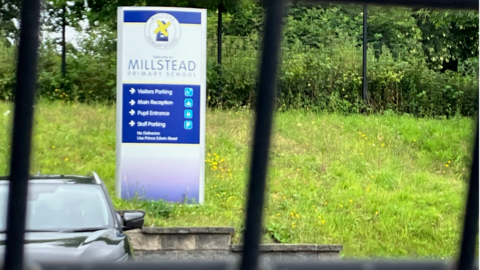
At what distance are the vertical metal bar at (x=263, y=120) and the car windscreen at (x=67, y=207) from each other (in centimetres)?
237

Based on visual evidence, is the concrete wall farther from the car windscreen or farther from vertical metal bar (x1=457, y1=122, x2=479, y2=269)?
vertical metal bar (x1=457, y1=122, x2=479, y2=269)

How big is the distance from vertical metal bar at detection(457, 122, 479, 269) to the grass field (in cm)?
477

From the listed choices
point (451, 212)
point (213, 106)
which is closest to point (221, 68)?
point (213, 106)

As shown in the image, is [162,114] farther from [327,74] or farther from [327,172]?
[327,74]

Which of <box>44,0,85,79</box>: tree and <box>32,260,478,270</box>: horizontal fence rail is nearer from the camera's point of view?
<box>32,260,478,270</box>: horizontal fence rail

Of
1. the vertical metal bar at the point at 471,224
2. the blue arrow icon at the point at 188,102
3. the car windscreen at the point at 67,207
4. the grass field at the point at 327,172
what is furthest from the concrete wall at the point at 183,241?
the vertical metal bar at the point at 471,224

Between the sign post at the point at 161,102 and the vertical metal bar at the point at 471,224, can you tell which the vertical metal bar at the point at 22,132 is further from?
the sign post at the point at 161,102

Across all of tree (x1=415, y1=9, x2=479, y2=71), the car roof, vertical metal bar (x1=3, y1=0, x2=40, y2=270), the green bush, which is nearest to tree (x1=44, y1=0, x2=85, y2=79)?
the green bush

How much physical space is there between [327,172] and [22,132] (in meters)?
7.11

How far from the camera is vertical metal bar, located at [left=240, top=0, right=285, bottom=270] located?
2.25ft

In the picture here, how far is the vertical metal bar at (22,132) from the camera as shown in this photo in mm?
630

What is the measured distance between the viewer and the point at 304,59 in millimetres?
7816

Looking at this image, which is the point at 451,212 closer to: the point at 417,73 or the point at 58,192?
the point at 417,73

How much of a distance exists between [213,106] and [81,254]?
4.20 meters
